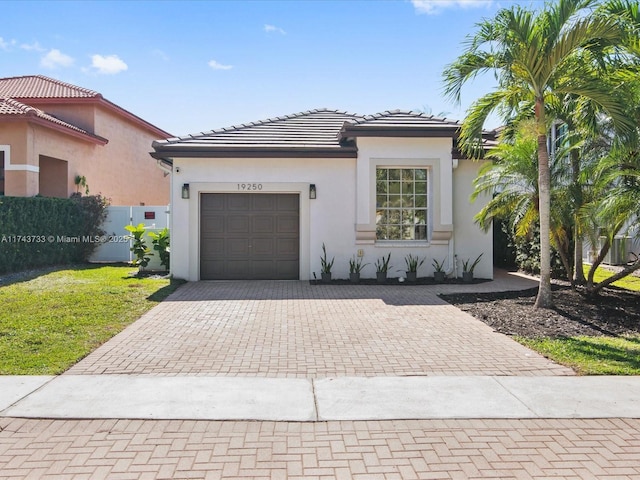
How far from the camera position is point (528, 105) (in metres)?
11.6

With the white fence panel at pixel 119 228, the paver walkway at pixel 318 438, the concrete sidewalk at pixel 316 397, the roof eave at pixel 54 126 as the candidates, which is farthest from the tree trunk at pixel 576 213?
the roof eave at pixel 54 126

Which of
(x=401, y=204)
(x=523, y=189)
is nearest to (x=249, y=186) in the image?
(x=401, y=204)

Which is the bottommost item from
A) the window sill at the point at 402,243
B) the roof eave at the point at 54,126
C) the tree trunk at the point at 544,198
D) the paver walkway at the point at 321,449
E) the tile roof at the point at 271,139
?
the paver walkway at the point at 321,449

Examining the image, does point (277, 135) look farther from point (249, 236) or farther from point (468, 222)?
point (468, 222)

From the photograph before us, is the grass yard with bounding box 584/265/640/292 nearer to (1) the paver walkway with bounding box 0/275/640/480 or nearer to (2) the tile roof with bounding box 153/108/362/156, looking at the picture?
(1) the paver walkway with bounding box 0/275/640/480

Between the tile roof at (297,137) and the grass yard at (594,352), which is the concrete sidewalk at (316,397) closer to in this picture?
the grass yard at (594,352)

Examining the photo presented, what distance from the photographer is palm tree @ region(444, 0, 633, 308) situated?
8758mm

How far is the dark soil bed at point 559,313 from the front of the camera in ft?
28.1

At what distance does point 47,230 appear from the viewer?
16.7 metres

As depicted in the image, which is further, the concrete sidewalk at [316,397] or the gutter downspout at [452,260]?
the gutter downspout at [452,260]

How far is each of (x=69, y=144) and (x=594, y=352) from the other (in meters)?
19.6

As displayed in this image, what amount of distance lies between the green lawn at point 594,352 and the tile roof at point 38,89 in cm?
2061

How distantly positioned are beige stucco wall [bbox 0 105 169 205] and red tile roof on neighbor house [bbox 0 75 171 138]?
45 cm

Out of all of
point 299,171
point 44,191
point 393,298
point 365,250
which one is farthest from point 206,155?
point 44,191
